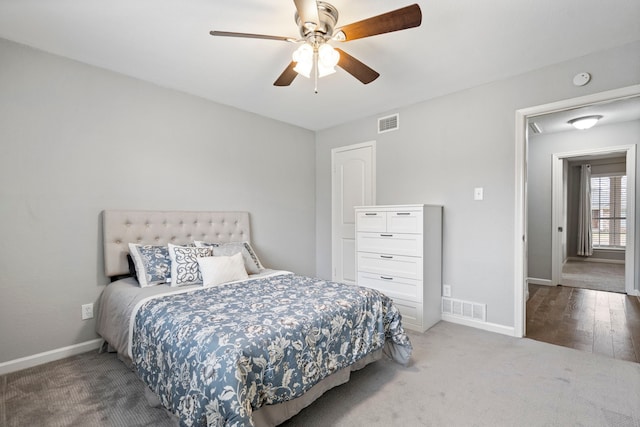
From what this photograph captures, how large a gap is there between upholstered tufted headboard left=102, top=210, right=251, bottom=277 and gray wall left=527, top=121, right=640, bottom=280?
4.49 metres

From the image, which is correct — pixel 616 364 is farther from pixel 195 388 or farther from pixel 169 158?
pixel 169 158

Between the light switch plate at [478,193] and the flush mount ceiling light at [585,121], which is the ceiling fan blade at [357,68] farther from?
the flush mount ceiling light at [585,121]

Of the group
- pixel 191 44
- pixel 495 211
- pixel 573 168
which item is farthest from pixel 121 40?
pixel 573 168

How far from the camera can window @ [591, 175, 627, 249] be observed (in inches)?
258

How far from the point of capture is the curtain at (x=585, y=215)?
21.6 feet

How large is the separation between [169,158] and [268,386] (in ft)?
7.95

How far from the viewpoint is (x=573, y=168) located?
22.0 feet

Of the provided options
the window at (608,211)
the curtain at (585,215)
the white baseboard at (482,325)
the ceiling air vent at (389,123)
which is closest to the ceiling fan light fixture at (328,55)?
the ceiling air vent at (389,123)

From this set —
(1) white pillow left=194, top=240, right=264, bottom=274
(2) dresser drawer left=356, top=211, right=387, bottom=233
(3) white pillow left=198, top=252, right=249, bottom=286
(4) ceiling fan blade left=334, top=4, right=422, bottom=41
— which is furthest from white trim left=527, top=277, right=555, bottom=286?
(4) ceiling fan blade left=334, top=4, right=422, bottom=41

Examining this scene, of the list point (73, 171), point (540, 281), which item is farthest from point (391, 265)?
point (540, 281)

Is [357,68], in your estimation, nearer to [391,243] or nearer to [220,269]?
[391,243]

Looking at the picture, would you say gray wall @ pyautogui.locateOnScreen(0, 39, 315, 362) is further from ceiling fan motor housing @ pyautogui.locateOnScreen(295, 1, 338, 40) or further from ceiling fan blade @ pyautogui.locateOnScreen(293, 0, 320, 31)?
ceiling fan blade @ pyautogui.locateOnScreen(293, 0, 320, 31)

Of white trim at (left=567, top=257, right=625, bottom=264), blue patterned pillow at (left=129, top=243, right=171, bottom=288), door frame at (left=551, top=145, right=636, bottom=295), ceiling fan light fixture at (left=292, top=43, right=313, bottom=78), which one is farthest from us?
white trim at (left=567, top=257, right=625, bottom=264)

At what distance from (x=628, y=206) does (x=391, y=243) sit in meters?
3.77
